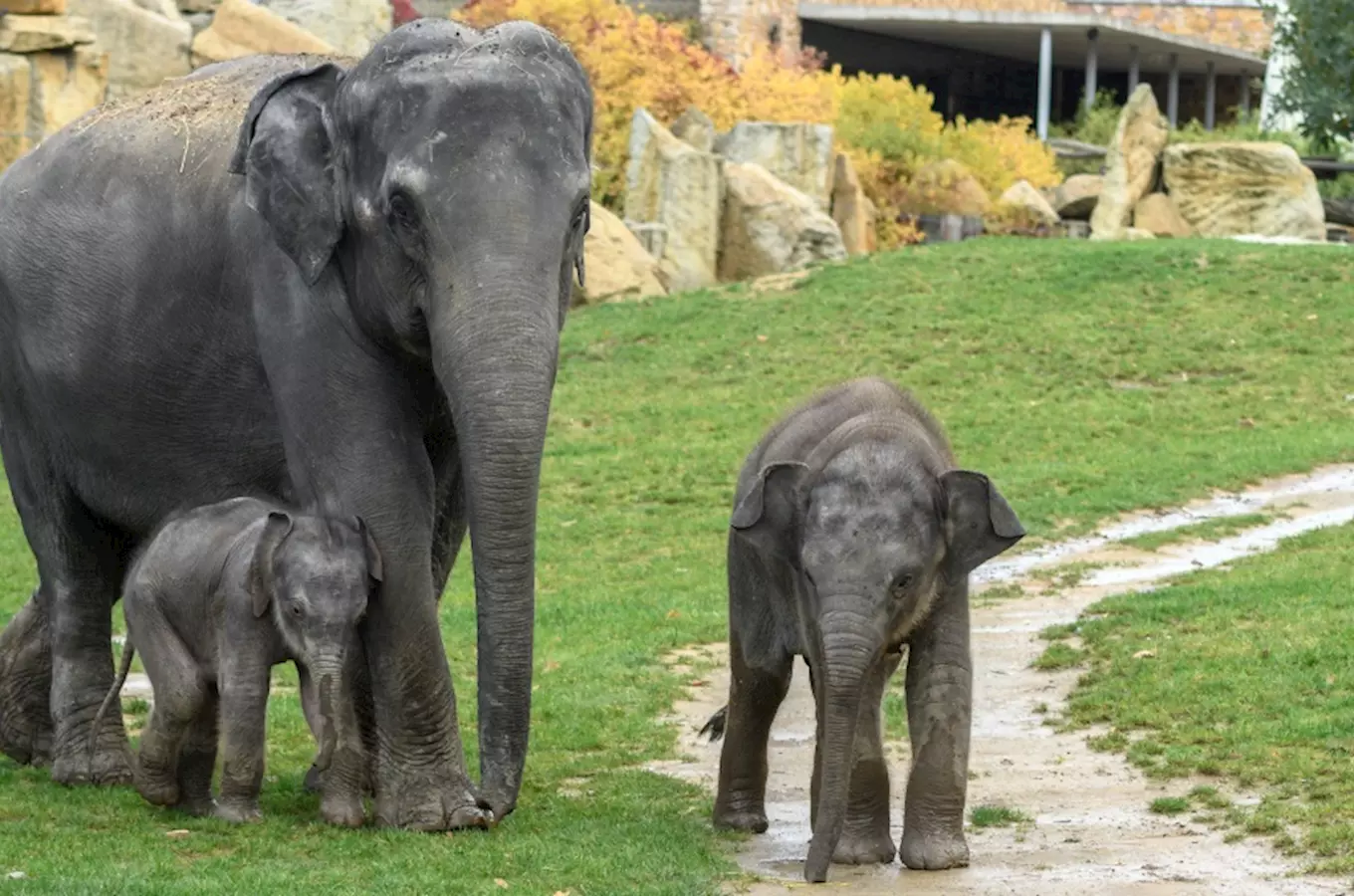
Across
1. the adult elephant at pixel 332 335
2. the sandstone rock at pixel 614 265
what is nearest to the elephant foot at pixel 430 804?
the adult elephant at pixel 332 335

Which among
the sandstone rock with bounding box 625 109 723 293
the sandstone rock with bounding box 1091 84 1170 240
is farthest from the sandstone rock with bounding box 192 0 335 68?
the sandstone rock with bounding box 1091 84 1170 240

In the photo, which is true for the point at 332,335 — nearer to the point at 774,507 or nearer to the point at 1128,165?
the point at 774,507

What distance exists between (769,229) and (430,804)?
72.4ft

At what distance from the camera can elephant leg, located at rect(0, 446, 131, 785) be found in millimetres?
9531

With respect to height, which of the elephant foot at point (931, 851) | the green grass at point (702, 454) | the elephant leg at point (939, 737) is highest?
the elephant leg at point (939, 737)

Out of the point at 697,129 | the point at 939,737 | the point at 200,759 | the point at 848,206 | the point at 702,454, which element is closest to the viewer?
the point at 939,737

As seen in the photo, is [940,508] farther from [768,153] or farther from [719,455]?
[768,153]

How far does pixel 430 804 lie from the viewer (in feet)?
27.0

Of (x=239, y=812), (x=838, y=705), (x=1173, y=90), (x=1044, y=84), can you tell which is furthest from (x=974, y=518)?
(x=1173, y=90)

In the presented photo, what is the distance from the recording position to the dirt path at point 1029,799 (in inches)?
297

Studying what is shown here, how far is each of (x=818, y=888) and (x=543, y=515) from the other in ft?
38.8

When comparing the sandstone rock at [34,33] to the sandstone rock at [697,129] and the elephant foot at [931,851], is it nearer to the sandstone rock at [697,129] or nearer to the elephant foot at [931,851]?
the sandstone rock at [697,129]

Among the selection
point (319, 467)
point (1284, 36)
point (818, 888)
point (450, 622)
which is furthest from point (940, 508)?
point (1284, 36)

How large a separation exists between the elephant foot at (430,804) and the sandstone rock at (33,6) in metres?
14.2
